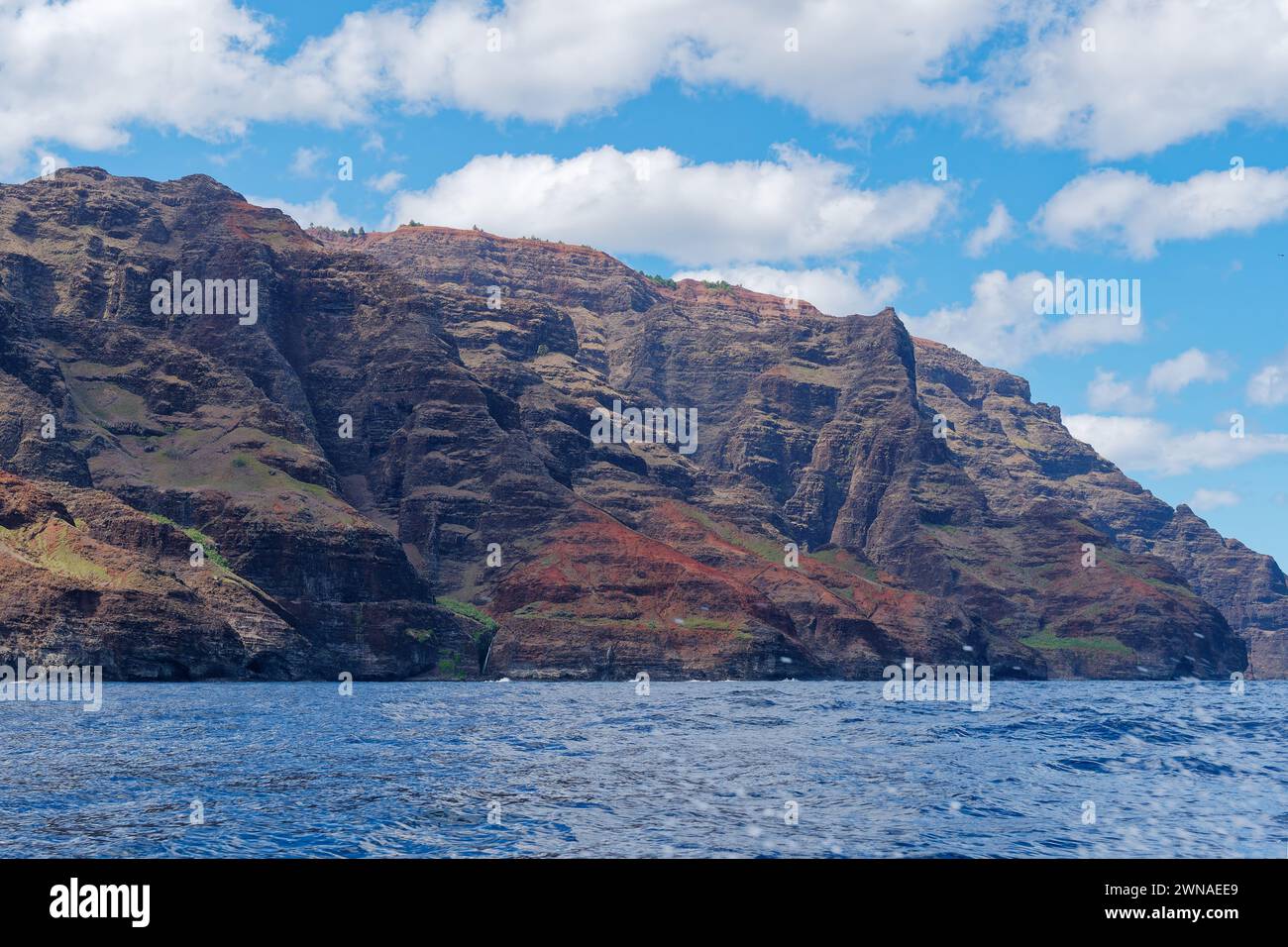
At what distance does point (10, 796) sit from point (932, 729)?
49.4 metres

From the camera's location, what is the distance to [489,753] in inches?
2256

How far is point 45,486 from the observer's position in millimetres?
173250

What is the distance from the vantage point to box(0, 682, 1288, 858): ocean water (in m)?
32.4

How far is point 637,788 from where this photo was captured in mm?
43281

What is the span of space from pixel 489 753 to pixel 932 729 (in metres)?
28.4

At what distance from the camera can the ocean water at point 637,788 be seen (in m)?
32.4
